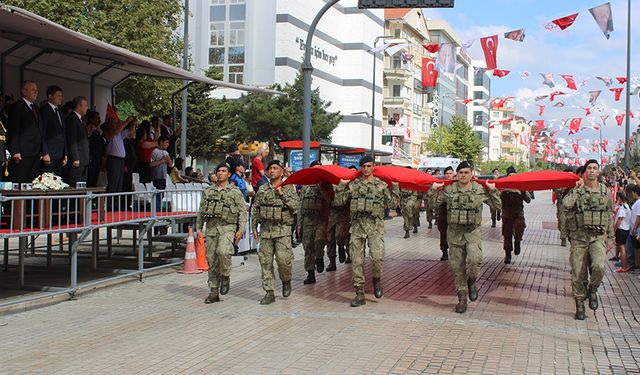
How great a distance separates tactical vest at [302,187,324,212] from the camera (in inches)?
508

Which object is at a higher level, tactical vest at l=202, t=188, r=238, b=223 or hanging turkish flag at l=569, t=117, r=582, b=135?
hanging turkish flag at l=569, t=117, r=582, b=135

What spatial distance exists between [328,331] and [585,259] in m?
3.65

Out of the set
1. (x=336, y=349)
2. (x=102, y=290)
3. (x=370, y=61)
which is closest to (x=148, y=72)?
(x=102, y=290)

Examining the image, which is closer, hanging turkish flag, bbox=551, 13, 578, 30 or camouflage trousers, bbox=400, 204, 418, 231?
hanging turkish flag, bbox=551, 13, 578, 30

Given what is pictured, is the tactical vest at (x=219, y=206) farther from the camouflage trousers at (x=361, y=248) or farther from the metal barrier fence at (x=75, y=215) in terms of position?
the camouflage trousers at (x=361, y=248)

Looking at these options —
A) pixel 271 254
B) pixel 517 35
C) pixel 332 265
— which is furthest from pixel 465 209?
pixel 517 35

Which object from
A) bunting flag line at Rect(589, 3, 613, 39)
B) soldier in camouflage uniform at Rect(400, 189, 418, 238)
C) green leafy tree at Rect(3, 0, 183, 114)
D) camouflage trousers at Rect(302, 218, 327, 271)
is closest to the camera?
camouflage trousers at Rect(302, 218, 327, 271)

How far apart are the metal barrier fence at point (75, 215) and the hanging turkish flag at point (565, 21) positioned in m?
11.7

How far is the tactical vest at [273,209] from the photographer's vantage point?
1082 cm

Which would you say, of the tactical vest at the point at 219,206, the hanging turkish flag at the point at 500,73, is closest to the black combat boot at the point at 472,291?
the tactical vest at the point at 219,206

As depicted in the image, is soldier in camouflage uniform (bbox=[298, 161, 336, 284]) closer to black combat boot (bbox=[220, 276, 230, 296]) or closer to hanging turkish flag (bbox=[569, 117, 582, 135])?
black combat boot (bbox=[220, 276, 230, 296])

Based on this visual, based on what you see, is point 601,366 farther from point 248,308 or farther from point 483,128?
point 483,128

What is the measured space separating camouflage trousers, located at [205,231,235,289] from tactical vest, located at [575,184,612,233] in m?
Result: 4.78

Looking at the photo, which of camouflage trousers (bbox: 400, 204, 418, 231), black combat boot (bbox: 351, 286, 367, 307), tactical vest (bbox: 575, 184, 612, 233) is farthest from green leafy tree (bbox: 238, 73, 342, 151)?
tactical vest (bbox: 575, 184, 612, 233)
